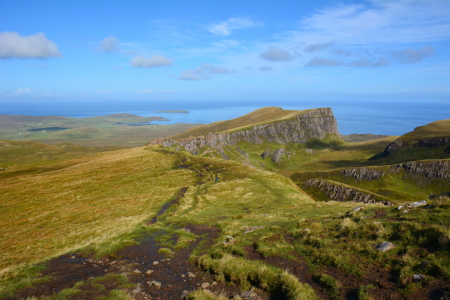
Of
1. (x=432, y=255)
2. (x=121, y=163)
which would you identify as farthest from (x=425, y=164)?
(x=121, y=163)

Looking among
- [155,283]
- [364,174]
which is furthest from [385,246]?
[364,174]

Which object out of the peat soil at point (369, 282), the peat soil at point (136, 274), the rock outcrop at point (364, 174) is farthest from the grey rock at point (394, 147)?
the peat soil at point (369, 282)

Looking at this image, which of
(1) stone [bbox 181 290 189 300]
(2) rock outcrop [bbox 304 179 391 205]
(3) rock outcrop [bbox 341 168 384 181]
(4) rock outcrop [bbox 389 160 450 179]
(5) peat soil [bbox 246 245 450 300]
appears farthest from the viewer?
(3) rock outcrop [bbox 341 168 384 181]

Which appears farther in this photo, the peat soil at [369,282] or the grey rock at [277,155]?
the grey rock at [277,155]

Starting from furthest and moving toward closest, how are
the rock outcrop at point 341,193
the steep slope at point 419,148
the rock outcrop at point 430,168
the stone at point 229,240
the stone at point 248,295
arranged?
the steep slope at point 419,148 → the rock outcrop at point 430,168 → the rock outcrop at point 341,193 → the stone at point 229,240 → the stone at point 248,295

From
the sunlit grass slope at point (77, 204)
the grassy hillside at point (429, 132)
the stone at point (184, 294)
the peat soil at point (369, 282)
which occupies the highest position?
the grassy hillside at point (429, 132)

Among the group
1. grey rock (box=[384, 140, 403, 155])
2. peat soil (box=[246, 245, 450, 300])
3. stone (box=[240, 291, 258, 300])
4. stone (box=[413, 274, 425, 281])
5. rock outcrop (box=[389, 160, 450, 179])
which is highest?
grey rock (box=[384, 140, 403, 155])

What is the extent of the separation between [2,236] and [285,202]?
42.5 meters

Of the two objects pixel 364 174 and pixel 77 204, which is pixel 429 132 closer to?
pixel 364 174

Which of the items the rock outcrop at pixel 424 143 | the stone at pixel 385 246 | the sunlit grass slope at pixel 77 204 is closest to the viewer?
the stone at pixel 385 246

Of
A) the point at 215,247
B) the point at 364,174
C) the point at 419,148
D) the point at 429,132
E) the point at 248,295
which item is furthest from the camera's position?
the point at 429,132

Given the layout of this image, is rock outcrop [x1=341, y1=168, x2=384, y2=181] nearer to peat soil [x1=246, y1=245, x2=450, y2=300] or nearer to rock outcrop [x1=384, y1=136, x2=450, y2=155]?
rock outcrop [x1=384, y1=136, x2=450, y2=155]

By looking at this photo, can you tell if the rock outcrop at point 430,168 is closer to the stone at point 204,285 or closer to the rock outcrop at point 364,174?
the rock outcrop at point 364,174

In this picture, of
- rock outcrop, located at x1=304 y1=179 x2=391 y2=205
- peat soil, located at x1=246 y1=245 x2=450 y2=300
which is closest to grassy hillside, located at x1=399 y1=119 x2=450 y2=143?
rock outcrop, located at x1=304 y1=179 x2=391 y2=205
